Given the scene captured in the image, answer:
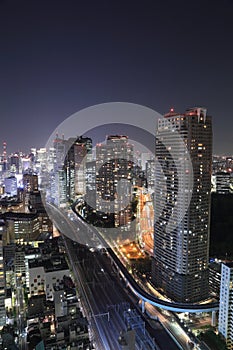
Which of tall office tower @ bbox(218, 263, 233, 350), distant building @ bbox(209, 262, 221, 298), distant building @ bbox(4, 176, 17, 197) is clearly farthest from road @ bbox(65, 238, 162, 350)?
distant building @ bbox(4, 176, 17, 197)

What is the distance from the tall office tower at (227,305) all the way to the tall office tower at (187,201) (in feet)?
2.72

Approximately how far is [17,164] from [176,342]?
17.1 meters

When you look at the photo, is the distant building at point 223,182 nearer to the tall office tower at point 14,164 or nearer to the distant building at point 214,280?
the distant building at point 214,280

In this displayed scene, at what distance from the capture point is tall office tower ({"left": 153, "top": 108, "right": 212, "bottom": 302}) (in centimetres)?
427

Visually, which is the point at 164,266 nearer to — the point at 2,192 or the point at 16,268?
the point at 16,268

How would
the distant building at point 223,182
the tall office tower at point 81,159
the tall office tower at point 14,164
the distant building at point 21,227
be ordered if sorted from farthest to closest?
the tall office tower at point 14,164 < the tall office tower at point 81,159 < the distant building at point 223,182 < the distant building at point 21,227

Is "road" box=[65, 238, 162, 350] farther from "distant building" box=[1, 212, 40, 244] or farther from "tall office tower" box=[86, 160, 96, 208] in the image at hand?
"tall office tower" box=[86, 160, 96, 208]

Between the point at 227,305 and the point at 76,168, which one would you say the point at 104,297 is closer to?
the point at 227,305

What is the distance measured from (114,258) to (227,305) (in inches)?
116

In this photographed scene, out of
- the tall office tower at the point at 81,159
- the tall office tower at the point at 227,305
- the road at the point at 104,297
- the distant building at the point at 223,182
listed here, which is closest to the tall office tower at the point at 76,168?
the tall office tower at the point at 81,159

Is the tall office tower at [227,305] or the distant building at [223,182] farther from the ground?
the distant building at [223,182]

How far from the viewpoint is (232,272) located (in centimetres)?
343

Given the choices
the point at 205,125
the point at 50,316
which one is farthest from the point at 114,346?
the point at 205,125

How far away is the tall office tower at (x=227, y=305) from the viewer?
3.43 meters
